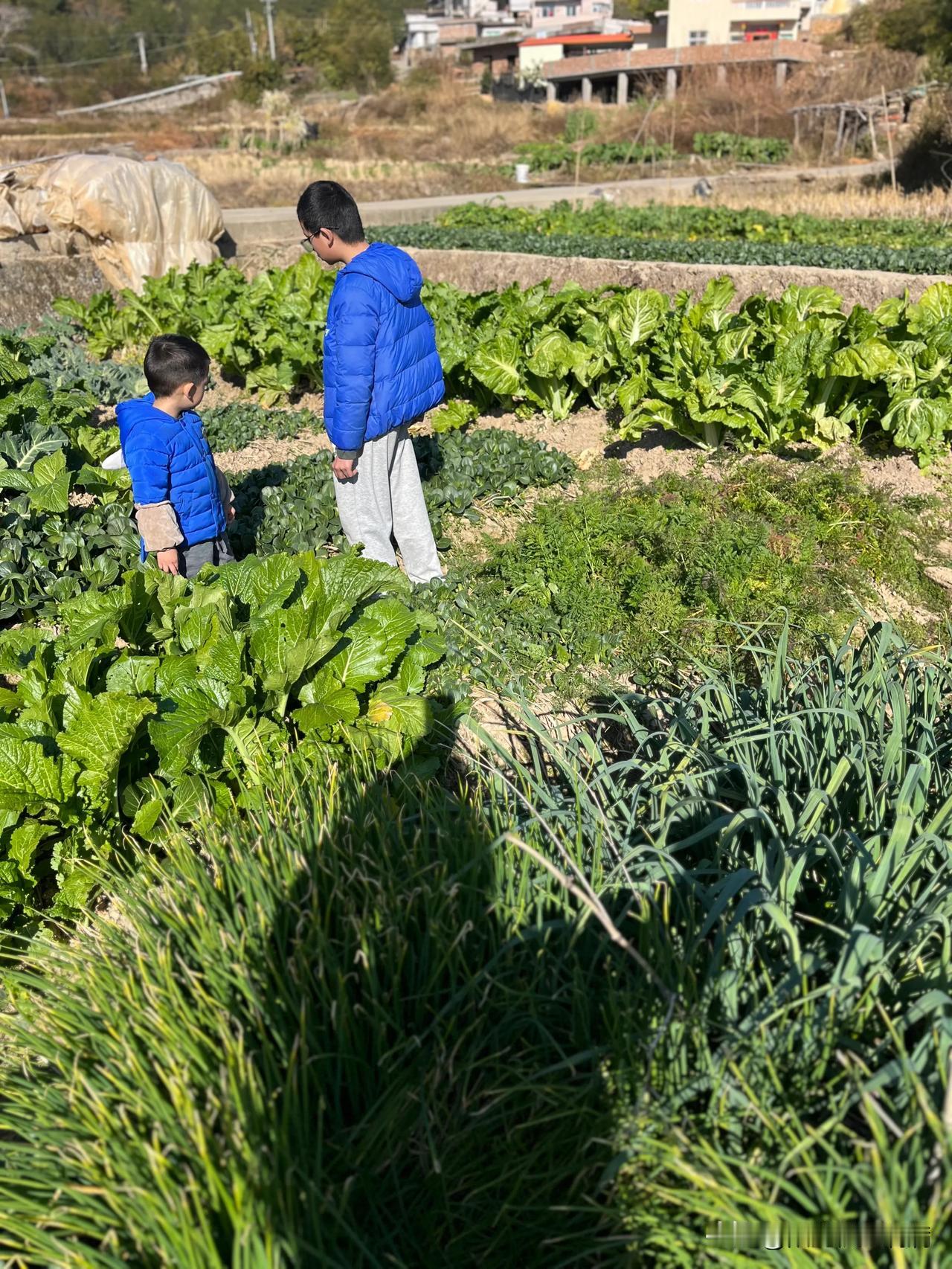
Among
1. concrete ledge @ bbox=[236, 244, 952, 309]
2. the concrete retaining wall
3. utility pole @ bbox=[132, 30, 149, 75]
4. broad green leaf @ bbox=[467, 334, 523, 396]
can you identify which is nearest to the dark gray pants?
broad green leaf @ bbox=[467, 334, 523, 396]

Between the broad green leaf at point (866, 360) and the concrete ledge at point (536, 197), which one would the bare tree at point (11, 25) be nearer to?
the concrete ledge at point (536, 197)

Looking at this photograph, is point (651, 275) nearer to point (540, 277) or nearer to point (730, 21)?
point (540, 277)

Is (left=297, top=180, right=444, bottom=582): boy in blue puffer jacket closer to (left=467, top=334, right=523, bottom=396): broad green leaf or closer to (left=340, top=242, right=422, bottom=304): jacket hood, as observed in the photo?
(left=340, top=242, right=422, bottom=304): jacket hood

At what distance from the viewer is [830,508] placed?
4.96 m

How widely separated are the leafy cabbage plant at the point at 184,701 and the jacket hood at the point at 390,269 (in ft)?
4.12

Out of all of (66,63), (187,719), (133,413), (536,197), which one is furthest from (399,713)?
(66,63)

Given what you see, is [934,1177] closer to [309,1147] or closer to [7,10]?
[309,1147]

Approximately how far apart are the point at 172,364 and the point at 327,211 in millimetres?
869

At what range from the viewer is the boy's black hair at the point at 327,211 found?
3756 mm

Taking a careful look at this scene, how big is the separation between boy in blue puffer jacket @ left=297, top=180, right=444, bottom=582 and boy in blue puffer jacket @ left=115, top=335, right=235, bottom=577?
540mm

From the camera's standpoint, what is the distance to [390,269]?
3.88 meters

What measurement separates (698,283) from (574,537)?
15.8 ft

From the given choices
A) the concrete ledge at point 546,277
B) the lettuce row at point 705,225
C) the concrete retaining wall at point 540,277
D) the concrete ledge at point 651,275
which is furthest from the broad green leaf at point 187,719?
the lettuce row at point 705,225

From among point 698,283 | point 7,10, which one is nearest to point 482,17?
point 7,10
